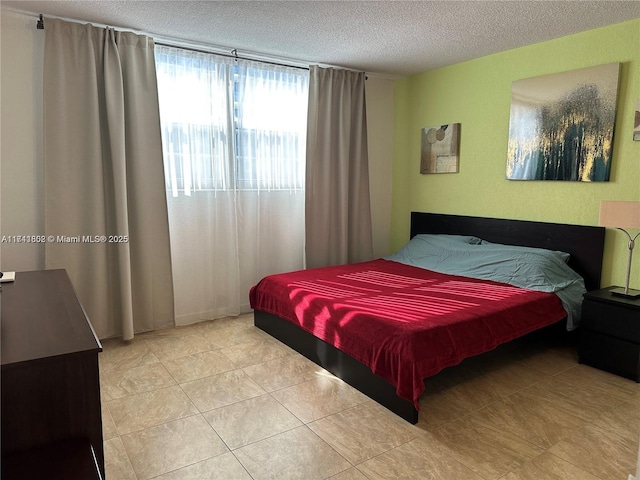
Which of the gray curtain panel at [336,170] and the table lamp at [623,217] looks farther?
the gray curtain panel at [336,170]

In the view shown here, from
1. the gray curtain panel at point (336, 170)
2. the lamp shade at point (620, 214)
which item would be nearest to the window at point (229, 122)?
the gray curtain panel at point (336, 170)

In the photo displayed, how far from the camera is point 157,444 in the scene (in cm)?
209

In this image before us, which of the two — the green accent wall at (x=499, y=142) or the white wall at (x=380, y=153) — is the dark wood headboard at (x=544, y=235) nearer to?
the green accent wall at (x=499, y=142)

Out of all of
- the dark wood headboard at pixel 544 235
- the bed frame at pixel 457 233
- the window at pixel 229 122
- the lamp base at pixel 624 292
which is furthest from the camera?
the window at pixel 229 122

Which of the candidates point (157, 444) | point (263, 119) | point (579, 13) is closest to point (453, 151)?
point (579, 13)

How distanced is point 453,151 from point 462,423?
2829 mm

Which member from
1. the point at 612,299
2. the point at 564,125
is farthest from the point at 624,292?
the point at 564,125

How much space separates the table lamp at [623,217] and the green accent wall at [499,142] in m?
0.28

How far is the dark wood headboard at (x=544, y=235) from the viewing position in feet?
10.7

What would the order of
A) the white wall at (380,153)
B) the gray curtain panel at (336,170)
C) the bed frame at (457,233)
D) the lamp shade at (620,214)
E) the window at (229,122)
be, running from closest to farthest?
1. the bed frame at (457,233)
2. the lamp shade at (620,214)
3. the window at (229,122)
4. the gray curtain panel at (336,170)
5. the white wall at (380,153)

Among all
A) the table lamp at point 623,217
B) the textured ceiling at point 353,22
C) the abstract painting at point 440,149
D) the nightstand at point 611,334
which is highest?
the textured ceiling at point 353,22

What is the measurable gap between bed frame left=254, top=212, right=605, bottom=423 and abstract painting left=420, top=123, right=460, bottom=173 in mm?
504

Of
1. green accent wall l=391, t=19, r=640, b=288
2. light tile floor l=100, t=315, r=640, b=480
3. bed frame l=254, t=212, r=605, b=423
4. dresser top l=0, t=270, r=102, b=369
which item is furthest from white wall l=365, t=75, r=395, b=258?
dresser top l=0, t=270, r=102, b=369

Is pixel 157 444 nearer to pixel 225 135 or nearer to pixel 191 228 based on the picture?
pixel 191 228
